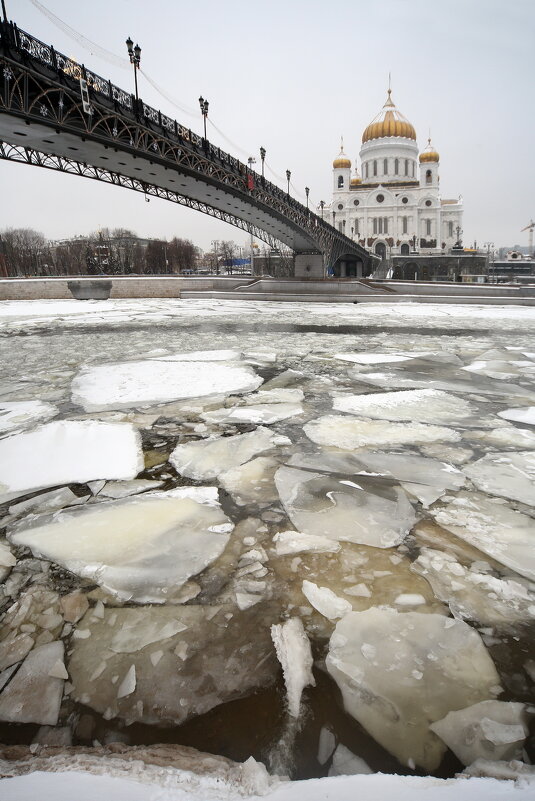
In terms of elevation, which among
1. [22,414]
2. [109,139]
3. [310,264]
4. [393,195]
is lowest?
[22,414]

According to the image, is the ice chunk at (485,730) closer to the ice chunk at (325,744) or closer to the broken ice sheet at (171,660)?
the ice chunk at (325,744)

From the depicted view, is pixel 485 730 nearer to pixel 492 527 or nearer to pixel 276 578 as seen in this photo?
pixel 276 578

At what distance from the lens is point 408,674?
139 cm

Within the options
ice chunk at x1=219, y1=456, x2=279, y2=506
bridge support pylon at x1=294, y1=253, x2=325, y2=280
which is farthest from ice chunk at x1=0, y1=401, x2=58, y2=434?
bridge support pylon at x1=294, y1=253, x2=325, y2=280

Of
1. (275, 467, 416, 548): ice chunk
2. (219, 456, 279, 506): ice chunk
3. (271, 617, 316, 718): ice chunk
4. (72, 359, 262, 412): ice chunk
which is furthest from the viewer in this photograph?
(72, 359, 262, 412): ice chunk

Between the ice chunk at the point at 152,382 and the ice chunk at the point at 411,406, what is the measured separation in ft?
3.98

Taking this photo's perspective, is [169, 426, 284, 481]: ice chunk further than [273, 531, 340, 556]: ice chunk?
Yes

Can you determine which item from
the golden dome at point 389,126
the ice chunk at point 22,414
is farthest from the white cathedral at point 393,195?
the ice chunk at point 22,414

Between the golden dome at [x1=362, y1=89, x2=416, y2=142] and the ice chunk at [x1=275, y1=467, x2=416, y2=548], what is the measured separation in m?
112

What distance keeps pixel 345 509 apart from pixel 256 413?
1742mm

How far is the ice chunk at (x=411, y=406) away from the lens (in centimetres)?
380

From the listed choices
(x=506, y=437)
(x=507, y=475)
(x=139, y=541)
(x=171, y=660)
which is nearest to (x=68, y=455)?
(x=139, y=541)

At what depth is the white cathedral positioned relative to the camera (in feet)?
317

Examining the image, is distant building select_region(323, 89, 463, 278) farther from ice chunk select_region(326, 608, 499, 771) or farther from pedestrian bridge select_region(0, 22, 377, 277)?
ice chunk select_region(326, 608, 499, 771)
